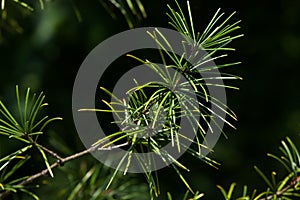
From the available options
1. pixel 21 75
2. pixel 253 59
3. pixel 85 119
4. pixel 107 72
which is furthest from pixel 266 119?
pixel 85 119

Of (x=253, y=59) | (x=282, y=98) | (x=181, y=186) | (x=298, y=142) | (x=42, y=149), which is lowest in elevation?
(x=181, y=186)

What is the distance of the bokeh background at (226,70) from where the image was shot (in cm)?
157

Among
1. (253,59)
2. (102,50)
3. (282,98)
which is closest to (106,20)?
(102,50)

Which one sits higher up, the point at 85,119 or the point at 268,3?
the point at 268,3

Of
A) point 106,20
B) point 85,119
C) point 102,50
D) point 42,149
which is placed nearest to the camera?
point 42,149

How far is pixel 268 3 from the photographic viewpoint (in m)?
1.66

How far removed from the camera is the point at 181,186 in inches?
66.8

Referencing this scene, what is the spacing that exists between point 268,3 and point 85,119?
0.85 m

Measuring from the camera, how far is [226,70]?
5.09 feet

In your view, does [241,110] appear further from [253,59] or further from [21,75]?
[21,75]

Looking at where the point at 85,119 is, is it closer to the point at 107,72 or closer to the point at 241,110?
the point at 107,72

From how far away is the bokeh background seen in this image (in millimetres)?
1567

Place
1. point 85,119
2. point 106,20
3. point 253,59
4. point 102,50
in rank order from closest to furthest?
point 85,119 < point 102,50 < point 106,20 < point 253,59

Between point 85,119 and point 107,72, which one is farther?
point 107,72
